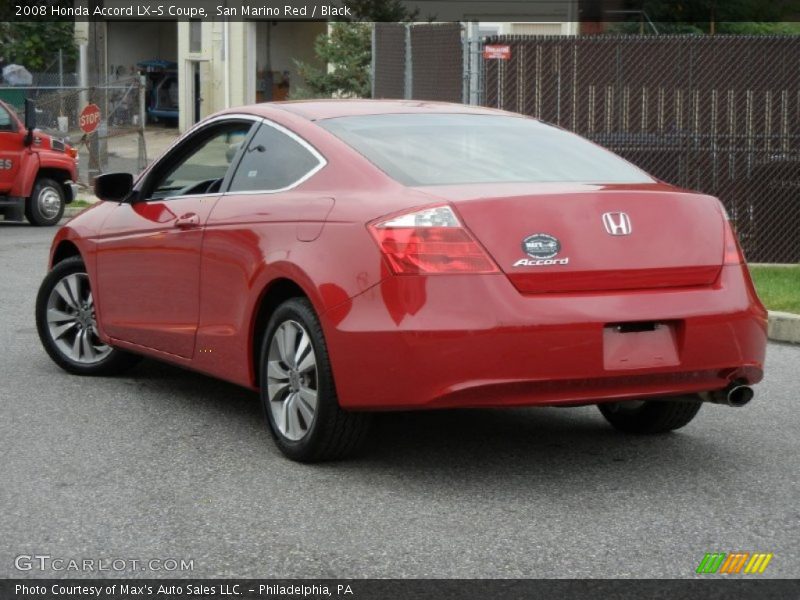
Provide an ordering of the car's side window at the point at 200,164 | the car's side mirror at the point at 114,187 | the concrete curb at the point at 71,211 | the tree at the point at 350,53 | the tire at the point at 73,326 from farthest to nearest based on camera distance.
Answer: the tree at the point at 350,53
the concrete curb at the point at 71,211
the tire at the point at 73,326
the car's side mirror at the point at 114,187
the car's side window at the point at 200,164

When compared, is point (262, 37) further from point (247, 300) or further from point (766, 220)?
point (247, 300)

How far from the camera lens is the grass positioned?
10734mm

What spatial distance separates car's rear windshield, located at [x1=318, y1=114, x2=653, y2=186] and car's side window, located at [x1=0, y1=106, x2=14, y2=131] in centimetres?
1448

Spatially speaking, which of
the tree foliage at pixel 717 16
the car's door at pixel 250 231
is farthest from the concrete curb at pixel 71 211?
the car's door at pixel 250 231

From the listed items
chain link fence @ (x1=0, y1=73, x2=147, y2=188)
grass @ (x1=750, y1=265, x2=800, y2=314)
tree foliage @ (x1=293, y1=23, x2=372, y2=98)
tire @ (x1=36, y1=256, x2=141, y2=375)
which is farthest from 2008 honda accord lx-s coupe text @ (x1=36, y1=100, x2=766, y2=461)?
tree foliage @ (x1=293, y1=23, x2=372, y2=98)

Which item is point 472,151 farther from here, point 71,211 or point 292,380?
point 71,211

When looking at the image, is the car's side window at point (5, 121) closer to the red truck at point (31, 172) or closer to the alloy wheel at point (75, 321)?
the red truck at point (31, 172)

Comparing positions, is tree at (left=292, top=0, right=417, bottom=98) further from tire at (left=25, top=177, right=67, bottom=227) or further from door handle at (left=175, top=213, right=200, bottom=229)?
door handle at (left=175, top=213, right=200, bottom=229)

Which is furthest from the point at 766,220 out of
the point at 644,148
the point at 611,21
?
the point at 611,21

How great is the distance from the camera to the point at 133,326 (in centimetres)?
753

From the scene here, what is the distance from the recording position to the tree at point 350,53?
105 ft

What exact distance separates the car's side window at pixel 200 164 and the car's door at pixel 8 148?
13.1 metres
